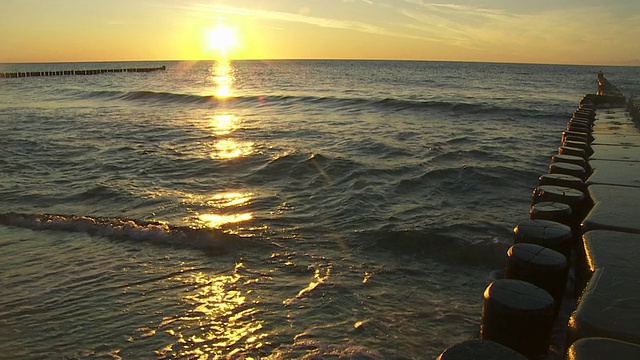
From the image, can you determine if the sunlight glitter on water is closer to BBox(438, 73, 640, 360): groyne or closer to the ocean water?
the ocean water

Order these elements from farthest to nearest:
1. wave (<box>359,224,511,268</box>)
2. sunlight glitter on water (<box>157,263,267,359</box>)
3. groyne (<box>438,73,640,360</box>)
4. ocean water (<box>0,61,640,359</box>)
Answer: wave (<box>359,224,511,268</box>) → ocean water (<box>0,61,640,359</box>) → sunlight glitter on water (<box>157,263,267,359</box>) → groyne (<box>438,73,640,360</box>)

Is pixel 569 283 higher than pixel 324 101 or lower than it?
lower

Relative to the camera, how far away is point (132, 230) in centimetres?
693

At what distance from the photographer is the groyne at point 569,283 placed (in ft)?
8.50

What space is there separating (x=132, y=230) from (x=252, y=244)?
2.00 m

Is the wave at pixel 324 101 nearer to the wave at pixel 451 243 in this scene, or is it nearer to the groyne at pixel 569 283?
the wave at pixel 451 243

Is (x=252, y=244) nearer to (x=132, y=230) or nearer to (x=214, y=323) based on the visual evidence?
(x=132, y=230)

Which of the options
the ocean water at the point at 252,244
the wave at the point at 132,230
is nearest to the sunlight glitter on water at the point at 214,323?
the ocean water at the point at 252,244

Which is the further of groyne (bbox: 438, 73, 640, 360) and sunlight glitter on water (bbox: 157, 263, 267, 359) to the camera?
sunlight glitter on water (bbox: 157, 263, 267, 359)

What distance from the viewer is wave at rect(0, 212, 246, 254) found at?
6488 millimetres

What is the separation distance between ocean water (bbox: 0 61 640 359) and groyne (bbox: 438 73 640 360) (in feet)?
3.74

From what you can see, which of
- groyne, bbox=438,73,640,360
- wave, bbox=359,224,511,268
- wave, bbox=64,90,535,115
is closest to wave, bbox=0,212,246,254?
wave, bbox=359,224,511,268

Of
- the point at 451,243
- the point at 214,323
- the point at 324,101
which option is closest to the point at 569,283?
the point at 451,243

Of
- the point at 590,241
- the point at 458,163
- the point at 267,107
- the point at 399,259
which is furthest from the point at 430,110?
the point at 590,241
